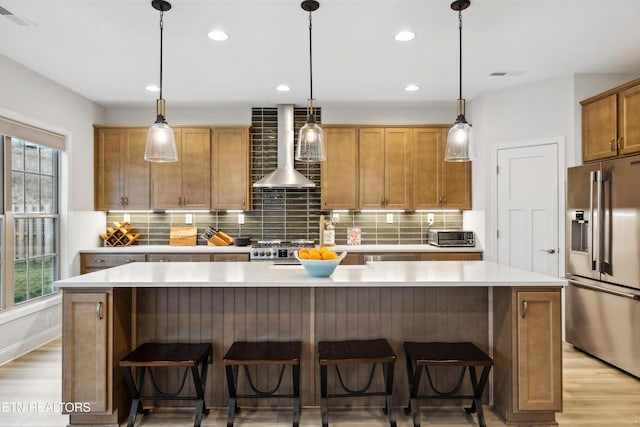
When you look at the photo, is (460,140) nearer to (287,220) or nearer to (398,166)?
(398,166)

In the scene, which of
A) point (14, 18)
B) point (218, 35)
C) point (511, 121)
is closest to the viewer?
point (14, 18)

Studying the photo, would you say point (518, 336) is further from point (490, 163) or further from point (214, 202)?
point (214, 202)

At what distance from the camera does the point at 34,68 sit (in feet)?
12.6

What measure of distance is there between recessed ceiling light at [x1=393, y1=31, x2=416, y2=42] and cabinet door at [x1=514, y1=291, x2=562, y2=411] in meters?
2.08

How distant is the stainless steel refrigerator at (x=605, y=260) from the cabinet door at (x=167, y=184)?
4.33 meters

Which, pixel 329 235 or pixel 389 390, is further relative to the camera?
pixel 329 235

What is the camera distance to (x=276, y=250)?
4668 millimetres

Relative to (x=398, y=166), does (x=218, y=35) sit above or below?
above

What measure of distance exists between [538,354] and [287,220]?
11.4 feet

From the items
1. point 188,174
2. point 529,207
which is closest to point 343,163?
point 188,174

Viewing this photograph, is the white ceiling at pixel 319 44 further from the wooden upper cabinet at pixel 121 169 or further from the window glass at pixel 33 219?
the window glass at pixel 33 219

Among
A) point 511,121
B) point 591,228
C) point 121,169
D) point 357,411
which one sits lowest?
point 357,411

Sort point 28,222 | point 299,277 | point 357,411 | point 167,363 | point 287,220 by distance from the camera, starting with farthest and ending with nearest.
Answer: point 287,220, point 28,222, point 357,411, point 299,277, point 167,363

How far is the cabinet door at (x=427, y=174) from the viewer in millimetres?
5055
